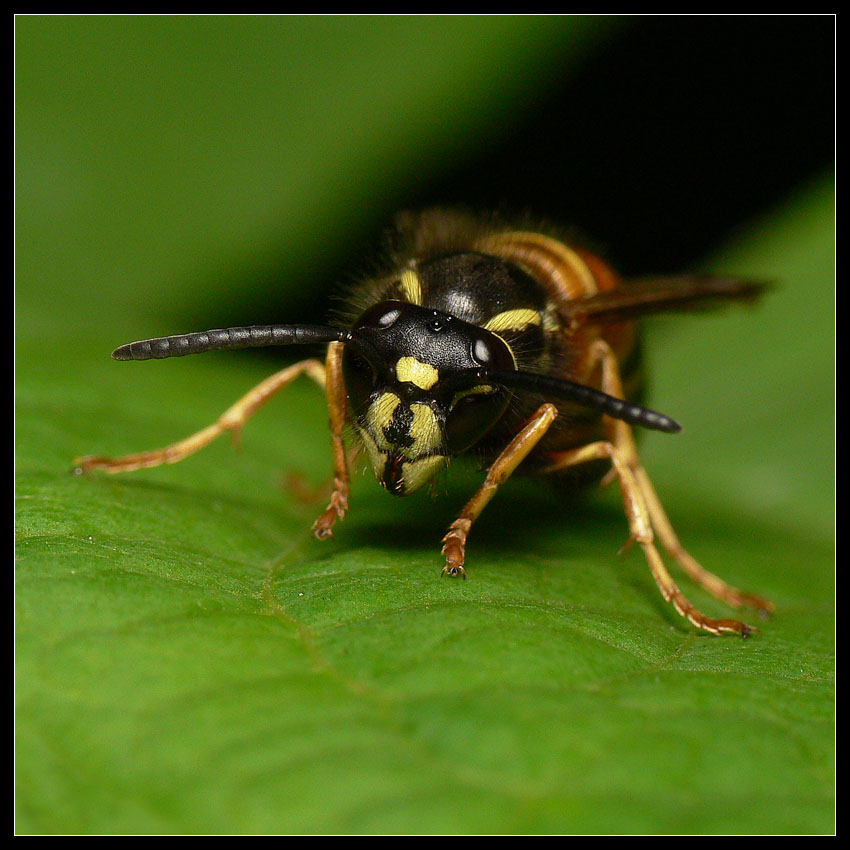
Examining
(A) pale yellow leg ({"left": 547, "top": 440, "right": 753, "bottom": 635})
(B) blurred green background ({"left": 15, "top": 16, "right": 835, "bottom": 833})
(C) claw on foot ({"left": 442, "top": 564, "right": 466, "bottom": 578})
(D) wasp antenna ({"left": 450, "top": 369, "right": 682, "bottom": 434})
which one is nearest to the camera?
(B) blurred green background ({"left": 15, "top": 16, "right": 835, "bottom": 833})

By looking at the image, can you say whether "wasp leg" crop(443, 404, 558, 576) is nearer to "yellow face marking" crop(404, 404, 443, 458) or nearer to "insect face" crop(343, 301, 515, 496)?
"insect face" crop(343, 301, 515, 496)

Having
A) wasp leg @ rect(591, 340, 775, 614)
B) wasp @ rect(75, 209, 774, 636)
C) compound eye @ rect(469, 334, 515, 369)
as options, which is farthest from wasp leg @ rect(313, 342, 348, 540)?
wasp leg @ rect(591, 340, 775, 614)

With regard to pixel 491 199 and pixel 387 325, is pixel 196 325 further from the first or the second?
pixel 387 325

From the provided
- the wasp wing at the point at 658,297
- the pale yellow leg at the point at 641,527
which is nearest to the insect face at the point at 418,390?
the pale yellow leg at the point at 641,527

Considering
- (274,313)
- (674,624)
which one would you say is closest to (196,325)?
(274,313)

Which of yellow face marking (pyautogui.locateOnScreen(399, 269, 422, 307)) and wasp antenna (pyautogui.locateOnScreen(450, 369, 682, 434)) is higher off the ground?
yellow face marking (pyautogui.locateOnScreen(399, 269, 422, 307))

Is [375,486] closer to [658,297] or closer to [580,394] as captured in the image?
[658,297]

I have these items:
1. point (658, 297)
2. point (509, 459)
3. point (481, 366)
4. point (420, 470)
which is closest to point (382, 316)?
point (481, 366)

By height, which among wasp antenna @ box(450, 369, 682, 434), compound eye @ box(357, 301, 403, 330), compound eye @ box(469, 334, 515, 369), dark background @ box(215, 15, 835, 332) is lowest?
wasp antenna @ box(450, 369, 682, 434)
